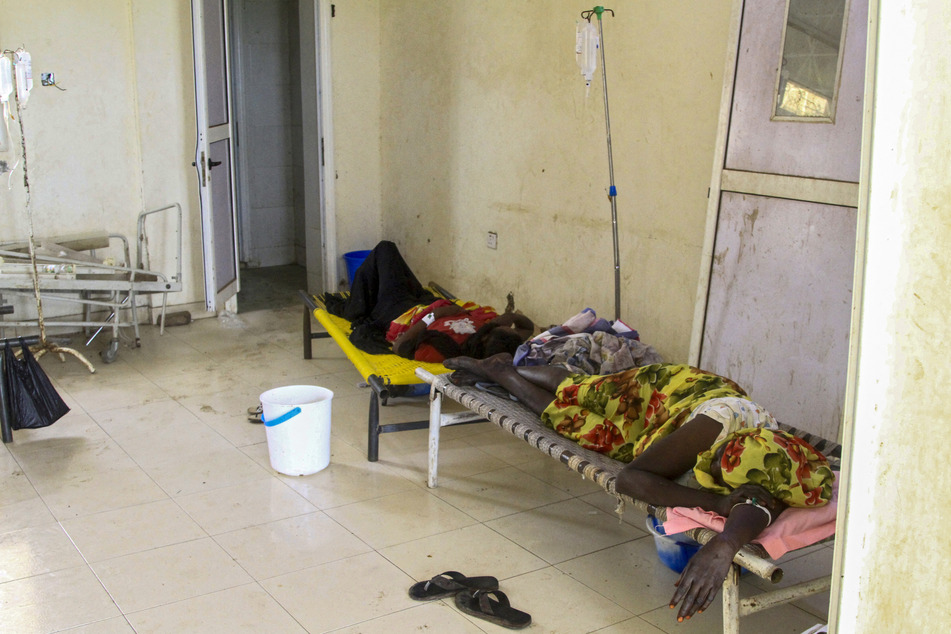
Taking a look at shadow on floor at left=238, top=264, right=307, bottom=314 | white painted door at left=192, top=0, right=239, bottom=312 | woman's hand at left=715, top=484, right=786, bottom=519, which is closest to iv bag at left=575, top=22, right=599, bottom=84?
woman's hand at left=715, top=484, right=786, bottom=519

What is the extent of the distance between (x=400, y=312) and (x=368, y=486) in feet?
4.54

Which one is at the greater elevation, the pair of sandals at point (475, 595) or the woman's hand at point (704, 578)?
the woman's hand at point (704, 578)

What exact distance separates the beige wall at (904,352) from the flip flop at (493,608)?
113 cm

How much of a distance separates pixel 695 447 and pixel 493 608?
0.75 m

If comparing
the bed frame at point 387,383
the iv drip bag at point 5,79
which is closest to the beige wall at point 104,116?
the iv drip bag at point 5,79

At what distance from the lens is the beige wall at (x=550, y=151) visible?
3754mm

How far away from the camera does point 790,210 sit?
3135mm

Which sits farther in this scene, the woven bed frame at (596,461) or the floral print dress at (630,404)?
the floral print dress at (630,404)

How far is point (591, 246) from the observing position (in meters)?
4.33

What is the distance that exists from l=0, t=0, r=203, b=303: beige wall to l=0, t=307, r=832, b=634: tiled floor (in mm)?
1589

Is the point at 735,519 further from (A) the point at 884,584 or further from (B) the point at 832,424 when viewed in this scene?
(B) the point at 832,424

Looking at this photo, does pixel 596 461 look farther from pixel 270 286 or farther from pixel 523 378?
pixel 270 286

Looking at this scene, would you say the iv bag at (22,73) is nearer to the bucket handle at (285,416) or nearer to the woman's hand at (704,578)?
the bucket handle at (285,416)

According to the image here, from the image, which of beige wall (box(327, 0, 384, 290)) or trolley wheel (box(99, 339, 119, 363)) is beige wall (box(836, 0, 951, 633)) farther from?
beige wall (box(327, 0, 384, 290))
